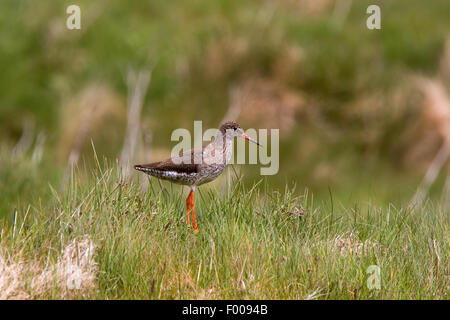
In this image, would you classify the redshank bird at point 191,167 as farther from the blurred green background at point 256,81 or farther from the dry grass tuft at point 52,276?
the blurred green background at point 256,81

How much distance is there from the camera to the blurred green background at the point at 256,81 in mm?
22422

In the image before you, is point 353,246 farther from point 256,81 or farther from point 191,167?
point 256,81

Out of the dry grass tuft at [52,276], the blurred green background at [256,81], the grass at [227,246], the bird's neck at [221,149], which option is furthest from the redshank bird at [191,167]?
the blurred green background at [256,81]

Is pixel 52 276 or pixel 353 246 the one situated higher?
pixel 353 246

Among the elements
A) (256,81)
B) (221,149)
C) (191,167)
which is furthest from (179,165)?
(256,81)

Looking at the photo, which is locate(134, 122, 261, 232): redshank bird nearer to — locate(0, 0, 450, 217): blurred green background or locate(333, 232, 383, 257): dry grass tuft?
locate(333, 232, 383, 257): dry grass tuft

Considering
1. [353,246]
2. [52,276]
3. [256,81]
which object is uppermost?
[256,81]

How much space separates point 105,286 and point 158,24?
843 inches

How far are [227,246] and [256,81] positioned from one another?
17.1m

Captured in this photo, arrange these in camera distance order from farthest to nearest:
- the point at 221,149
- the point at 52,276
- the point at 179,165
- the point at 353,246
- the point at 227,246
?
the point at 221,149 < the point at 179,165 < the point at 353,246 < the point at 227,246 < the point at 52,276

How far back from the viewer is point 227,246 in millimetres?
7629

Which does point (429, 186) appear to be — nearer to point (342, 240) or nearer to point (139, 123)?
point (139, 123)

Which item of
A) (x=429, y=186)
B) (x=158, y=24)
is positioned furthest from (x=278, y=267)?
(x=158, y=24)

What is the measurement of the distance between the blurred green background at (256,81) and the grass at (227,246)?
1117cm
